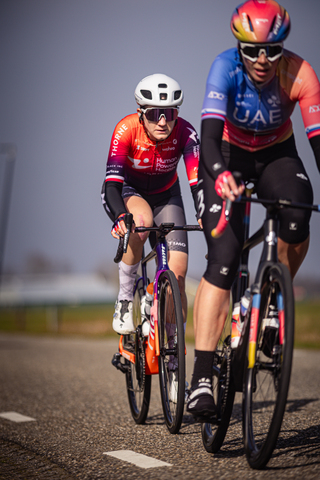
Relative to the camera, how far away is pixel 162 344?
415cm

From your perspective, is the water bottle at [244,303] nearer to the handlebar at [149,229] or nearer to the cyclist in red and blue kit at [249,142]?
the cyclist in red and blue kit at [249,142]

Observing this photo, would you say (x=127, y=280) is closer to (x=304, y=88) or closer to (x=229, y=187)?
(x=229, y=187)

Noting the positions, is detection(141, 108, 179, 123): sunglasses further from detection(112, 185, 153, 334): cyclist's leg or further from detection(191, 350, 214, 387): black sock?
detection(191, 350, 214, 387): black sock

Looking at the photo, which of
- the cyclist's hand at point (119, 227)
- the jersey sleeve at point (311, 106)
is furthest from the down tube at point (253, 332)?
the cyclist's hand at point (119, 227)

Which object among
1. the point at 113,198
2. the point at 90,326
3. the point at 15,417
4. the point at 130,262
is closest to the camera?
the point at 113,198

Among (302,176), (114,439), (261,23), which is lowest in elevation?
(114,439)

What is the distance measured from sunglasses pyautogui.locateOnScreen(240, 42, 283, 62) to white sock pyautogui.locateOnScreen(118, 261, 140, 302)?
2402mm

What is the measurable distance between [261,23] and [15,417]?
3880mm

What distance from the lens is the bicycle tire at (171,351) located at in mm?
3794

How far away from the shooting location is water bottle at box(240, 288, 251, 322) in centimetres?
315

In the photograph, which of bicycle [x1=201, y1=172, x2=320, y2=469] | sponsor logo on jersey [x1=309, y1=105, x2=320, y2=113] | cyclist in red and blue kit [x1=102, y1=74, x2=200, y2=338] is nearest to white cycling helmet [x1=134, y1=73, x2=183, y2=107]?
cyclist in red and blue kit [x1=102, y1=74, x2=200, y2=338]

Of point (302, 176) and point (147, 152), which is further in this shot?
point (147, 152)

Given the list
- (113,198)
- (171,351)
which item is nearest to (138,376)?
(171,351)

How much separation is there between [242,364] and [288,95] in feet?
4.94
